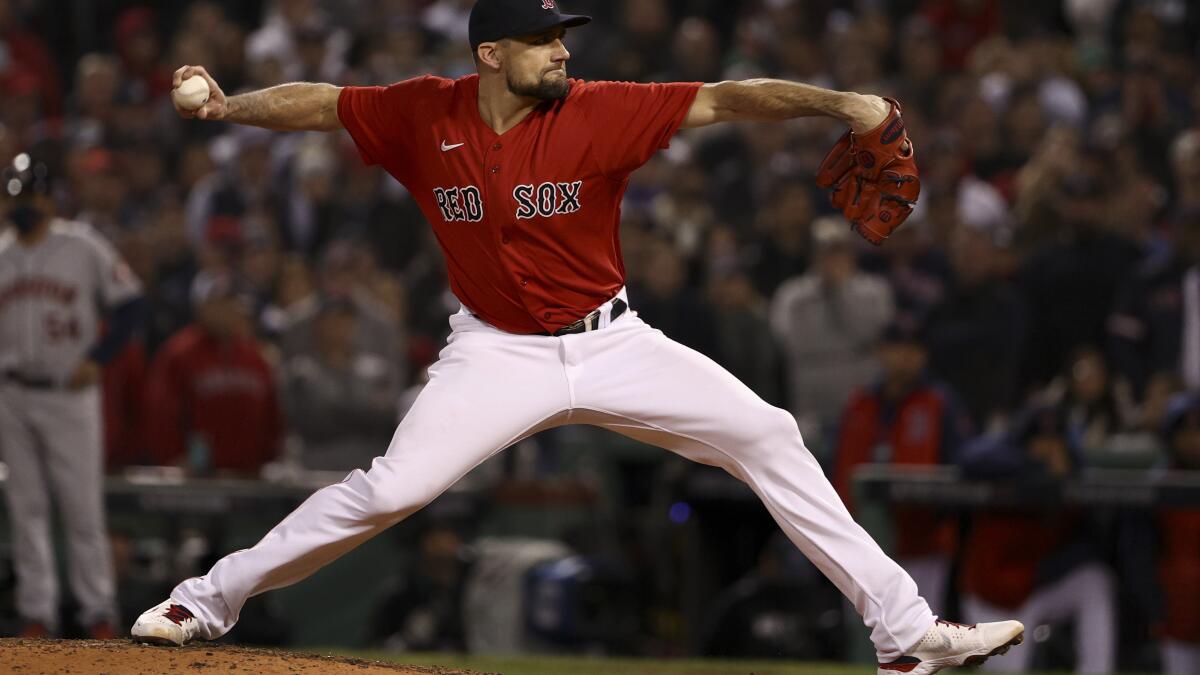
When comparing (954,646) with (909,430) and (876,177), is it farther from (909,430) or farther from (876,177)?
(909,430)

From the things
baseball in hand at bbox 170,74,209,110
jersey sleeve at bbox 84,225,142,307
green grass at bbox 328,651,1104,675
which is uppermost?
baseball in hand at bbox 170,74,209,110

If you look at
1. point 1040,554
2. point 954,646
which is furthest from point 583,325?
point 1040,554

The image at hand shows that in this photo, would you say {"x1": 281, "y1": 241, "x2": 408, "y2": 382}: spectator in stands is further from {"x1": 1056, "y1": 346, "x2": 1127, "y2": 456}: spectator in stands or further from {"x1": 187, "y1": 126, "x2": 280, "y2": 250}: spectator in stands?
{"x1": 1056, "y1": 346, "x2": 1127, "y2": 456}: spectator in stands

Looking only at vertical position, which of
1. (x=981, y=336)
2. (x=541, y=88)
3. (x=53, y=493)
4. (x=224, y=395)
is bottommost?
(x=53, y=493)

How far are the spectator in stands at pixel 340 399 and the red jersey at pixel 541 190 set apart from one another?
5.08 metres

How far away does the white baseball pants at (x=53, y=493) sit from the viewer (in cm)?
883

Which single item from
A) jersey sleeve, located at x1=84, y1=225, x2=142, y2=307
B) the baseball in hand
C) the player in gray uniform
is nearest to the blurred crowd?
jersey sleeve, located at x1=84, y1=225, x2=142, y2=307

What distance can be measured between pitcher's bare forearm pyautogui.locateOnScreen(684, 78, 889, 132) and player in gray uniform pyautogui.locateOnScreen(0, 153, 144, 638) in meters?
4.73

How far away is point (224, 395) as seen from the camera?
10242 mm

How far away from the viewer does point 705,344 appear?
10.3 meters

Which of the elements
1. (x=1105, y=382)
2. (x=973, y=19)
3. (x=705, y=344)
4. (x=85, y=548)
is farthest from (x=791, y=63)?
(x=85, y=548)

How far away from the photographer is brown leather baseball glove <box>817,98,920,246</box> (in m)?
5.08

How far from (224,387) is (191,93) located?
5.34 metres

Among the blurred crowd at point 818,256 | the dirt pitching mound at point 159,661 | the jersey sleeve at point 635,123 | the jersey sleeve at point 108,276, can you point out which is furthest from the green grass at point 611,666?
the jersey sleeve at point 635,123
